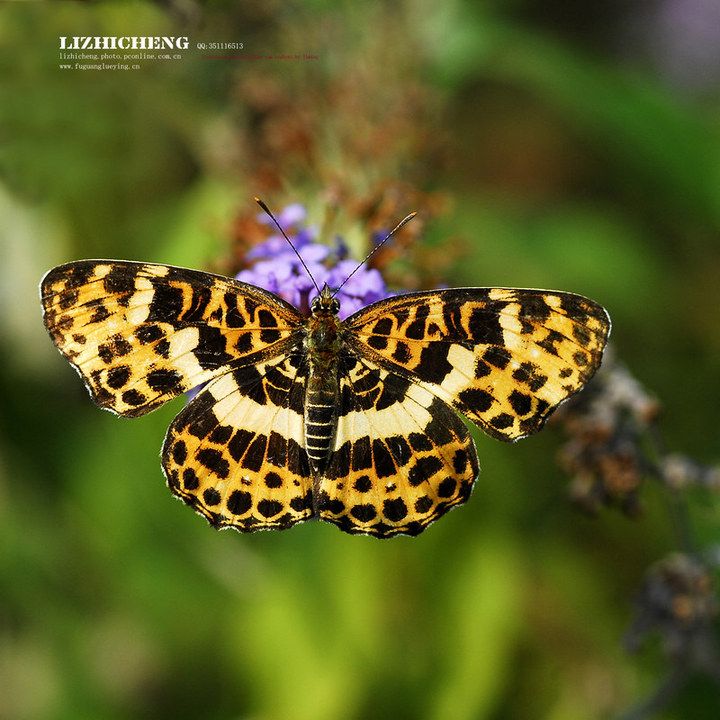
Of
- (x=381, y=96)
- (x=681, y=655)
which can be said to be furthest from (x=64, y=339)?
(x=681, y=655)

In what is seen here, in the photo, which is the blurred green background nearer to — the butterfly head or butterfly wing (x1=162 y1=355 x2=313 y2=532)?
the butterfly head

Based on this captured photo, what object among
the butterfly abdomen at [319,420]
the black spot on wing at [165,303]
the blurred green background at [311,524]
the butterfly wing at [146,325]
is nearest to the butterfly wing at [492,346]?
the butterfly abdomen at [319,420]

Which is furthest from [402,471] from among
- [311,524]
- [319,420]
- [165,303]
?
[311,524]

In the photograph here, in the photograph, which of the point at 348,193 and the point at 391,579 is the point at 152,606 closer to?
the point at 391,579

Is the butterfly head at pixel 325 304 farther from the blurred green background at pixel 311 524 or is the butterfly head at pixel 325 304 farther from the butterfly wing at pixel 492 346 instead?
the blurred green background at pixel 311 524

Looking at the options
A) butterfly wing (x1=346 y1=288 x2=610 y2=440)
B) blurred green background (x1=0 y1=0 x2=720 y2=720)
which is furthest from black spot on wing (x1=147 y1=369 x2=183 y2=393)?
blurred green background (x1=0 y1=0 x2=720 y2=720)
